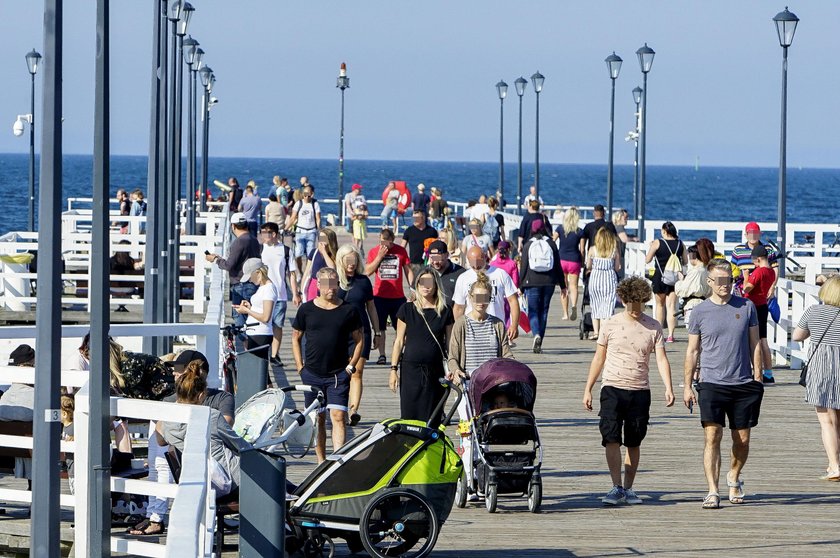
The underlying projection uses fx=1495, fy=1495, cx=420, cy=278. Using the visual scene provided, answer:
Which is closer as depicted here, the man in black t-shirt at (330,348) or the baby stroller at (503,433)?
the baby stroller at (503,433)

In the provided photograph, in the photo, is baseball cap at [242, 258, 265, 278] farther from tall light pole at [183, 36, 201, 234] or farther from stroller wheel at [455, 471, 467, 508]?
tall light pole at [183, 36, 201, 234]

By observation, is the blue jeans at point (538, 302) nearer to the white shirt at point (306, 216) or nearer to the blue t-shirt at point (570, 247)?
the blue t-shirt at point (570, 247)

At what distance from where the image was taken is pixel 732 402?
10.5m

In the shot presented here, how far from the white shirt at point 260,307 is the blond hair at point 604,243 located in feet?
14.3

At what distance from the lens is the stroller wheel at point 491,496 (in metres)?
10.2

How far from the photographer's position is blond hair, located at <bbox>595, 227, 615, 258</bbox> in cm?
1742

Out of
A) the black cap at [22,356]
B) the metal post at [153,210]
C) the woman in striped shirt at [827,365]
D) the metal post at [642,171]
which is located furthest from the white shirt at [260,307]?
the metal post at [642,171]

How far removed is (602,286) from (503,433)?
798cm

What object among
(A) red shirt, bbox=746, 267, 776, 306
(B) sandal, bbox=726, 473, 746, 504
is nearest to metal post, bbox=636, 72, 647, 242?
(A) red shirt, bbox=746, 267, 776, 306

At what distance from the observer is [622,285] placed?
10.5m

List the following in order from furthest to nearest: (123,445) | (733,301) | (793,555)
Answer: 1. (733,301)
2. (123,445)
3. (793,555)

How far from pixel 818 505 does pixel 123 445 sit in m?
4.95

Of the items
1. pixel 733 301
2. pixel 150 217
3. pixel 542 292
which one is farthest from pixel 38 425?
pixel 542 292

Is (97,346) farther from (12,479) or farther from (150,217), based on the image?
(150,217)
